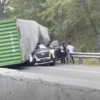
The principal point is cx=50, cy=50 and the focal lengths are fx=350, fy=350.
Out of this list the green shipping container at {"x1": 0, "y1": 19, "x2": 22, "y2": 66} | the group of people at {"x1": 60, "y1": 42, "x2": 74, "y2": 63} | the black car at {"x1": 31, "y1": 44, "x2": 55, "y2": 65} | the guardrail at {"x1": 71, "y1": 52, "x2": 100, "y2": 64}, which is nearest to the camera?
the green shipping container at {"x1": 0, "y1": 19, "x2": 22, "y2": 66}

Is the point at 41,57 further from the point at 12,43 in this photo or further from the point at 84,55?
the point at 84,55

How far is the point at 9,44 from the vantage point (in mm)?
19000

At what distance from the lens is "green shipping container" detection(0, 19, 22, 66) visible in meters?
18.8

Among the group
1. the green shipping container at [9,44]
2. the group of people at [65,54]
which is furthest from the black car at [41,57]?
the green shipping container at [9,44]

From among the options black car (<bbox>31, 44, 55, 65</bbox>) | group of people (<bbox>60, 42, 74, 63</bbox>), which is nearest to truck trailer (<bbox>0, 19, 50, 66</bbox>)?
black car (<bbox>31, 44, 55, 65</bbox>)

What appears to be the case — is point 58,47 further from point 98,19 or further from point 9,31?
point 98,19

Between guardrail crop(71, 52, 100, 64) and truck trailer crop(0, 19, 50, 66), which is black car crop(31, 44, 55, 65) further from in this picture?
guardrail crop(71, 52, 100, 64)

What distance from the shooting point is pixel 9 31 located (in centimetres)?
1889

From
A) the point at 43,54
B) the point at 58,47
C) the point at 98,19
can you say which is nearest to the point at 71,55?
the point at 58,47

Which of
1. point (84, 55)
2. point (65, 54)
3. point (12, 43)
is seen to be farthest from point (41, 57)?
point (84, 55)

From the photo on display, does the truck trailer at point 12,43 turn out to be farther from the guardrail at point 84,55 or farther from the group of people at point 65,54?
the guardrail at point 84,55

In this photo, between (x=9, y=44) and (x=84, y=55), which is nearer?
(x=9, y=44)

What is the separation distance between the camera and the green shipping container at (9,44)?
1883 cm

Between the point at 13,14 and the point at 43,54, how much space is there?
27209 mm
